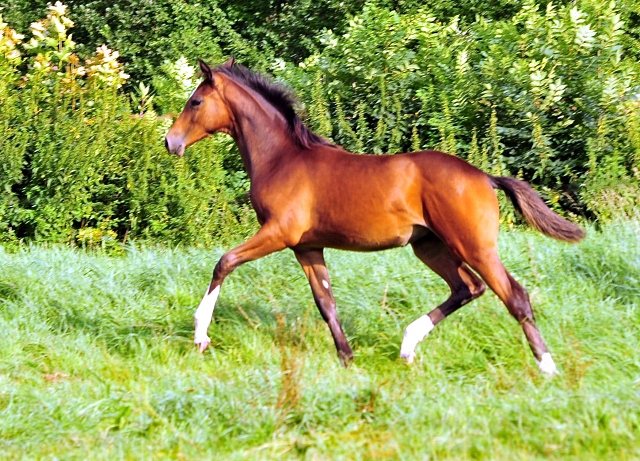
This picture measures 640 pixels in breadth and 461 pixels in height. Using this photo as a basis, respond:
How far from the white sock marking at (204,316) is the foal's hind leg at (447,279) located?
1.33m

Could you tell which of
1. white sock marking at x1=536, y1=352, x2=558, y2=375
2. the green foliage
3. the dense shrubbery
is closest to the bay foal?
white sock marking at x1=536, y1=352, x2=558, y2=375

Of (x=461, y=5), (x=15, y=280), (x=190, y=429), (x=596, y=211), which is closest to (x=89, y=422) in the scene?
(x=190, y=429)

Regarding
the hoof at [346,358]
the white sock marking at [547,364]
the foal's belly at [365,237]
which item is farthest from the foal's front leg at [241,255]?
the white sock marking at [547,364]

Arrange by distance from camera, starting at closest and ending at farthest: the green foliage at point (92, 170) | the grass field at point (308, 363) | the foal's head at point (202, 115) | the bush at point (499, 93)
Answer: the grass field at point (308, 363) → the foal's head at point (202, 115) → the bush at point (499, 93) → the green foliage at point (92, 170)

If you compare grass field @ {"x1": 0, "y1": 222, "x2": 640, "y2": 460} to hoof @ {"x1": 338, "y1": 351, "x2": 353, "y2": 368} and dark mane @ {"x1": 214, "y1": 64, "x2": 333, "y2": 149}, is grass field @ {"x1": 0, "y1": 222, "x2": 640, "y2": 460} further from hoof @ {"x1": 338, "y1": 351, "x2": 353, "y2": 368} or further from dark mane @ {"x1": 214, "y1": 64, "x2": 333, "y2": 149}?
dark mane @ {"x1": 214, "y1": 64, "x2": 333, "y2": 149}

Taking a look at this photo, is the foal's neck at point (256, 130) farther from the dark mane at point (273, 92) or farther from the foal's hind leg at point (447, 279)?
the foal's hind leg at point (447, 279)

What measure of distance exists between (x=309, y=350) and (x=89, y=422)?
1.64m

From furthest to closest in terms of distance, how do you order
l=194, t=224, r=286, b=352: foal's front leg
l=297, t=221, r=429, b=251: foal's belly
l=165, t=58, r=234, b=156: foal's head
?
1. l=165, t=58, r=234, b=156: foal's head
2. l=194, t=224, r=286, b=352: foal's front leg
3. l=297, t=221, r=429, b=251: foal's belly

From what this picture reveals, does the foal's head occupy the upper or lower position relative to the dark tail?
upper

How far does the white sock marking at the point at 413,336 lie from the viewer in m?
5.41

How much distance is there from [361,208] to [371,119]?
5270mm

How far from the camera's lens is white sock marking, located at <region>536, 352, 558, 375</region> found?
4.95 m

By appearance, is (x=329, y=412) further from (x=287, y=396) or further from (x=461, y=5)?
(x=461, y=5)

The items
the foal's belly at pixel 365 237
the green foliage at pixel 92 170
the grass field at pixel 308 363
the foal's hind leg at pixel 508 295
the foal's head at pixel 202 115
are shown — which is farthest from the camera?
the green foliage at pixel 92 170
